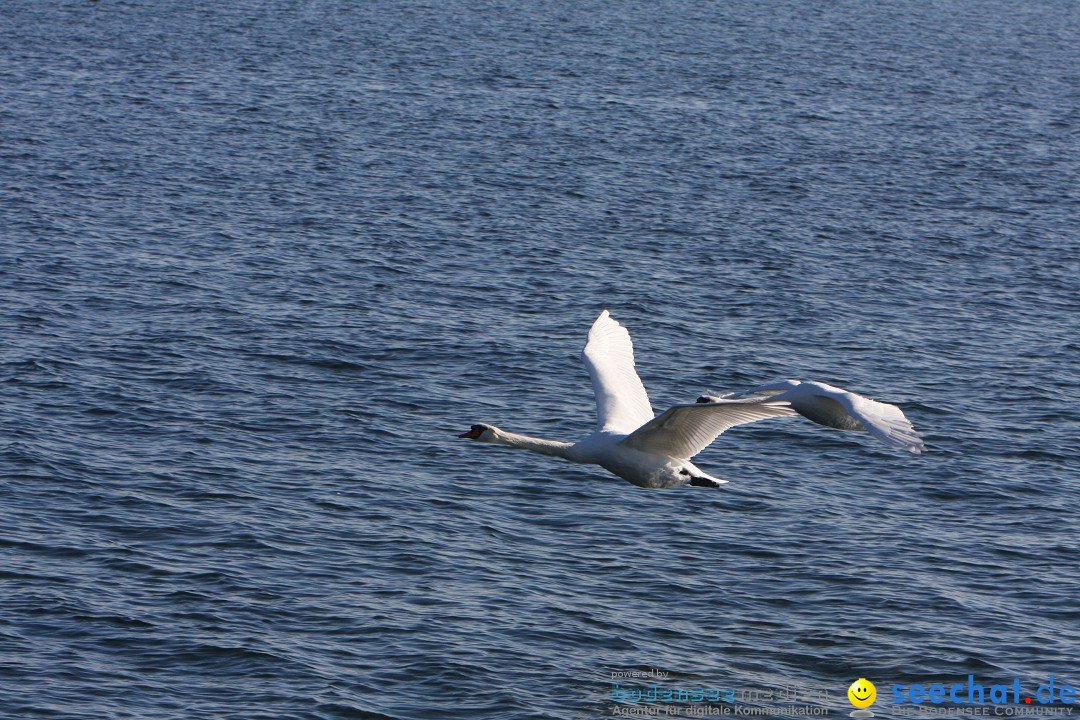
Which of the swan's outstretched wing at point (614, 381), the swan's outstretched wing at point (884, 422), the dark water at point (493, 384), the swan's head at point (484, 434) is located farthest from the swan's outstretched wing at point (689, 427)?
the dark water at point (493, 384)

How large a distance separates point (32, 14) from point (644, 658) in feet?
212

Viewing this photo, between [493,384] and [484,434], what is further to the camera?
[493,384]

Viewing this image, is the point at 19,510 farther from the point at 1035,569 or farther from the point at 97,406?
the point at 1035,569

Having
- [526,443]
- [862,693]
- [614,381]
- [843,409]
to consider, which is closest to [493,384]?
[614,381]

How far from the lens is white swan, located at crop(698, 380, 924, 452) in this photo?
48.5 ft

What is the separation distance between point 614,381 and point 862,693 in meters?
5.60

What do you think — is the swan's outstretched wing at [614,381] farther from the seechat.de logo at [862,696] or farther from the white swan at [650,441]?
the seechat.de logo at [862,696]


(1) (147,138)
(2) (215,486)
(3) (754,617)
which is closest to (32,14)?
(1) (147,138)

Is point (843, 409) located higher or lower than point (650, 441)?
higher

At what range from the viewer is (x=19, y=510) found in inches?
976

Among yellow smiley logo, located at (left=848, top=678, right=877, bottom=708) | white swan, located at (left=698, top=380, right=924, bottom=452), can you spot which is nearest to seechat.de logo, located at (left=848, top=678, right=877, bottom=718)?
yellow smiley logo, located at (left=848, top=678, right=877, bottom=708)

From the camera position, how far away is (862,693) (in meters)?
21.3

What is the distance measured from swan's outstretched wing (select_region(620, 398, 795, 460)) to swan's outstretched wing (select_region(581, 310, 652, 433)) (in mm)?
787

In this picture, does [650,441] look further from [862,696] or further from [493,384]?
[493,384]
